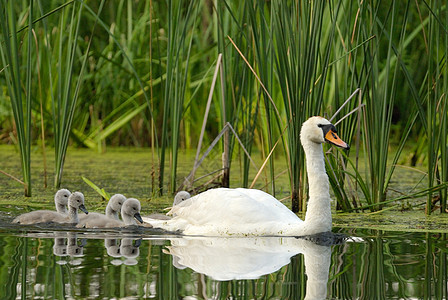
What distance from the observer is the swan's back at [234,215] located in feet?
17.5

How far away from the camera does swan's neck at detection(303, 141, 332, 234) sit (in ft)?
16.8

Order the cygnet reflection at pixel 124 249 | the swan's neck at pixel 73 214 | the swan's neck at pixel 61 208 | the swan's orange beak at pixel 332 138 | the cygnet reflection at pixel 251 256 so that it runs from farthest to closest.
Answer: the swan's neck at pixel 61 208 → the swan's neck at pixel 73 214 → the swan's orange beak at pixel 332 138 → the cygnet reflection at pixel 124 249 → the cygnet reflection at pixel 251 256

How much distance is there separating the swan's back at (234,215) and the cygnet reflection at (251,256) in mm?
115

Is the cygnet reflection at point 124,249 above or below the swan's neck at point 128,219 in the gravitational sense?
below

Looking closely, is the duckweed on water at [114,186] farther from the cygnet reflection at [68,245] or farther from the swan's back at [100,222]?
the cygnet reflection at [68,245]

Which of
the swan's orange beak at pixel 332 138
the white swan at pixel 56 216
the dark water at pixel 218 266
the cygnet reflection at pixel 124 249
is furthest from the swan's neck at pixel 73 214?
the swan's orange beak at pixel 332 138

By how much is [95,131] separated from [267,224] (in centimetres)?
641

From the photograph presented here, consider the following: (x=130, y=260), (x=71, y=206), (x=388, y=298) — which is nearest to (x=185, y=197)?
(x=71, y=206)

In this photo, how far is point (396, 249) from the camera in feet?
15.2

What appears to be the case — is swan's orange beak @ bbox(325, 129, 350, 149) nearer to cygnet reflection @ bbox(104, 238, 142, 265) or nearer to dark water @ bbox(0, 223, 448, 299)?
dark water @ bbox(0, 223, 448, 299)

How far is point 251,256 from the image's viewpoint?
14.4 feet

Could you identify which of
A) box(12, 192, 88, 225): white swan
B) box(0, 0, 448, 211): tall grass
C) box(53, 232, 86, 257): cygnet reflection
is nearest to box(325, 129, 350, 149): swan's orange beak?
box(0, 0, 448, 211): tall grass

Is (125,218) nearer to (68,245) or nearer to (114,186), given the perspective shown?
(68,245)

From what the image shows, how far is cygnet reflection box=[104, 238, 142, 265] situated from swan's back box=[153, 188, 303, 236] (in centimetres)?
60
